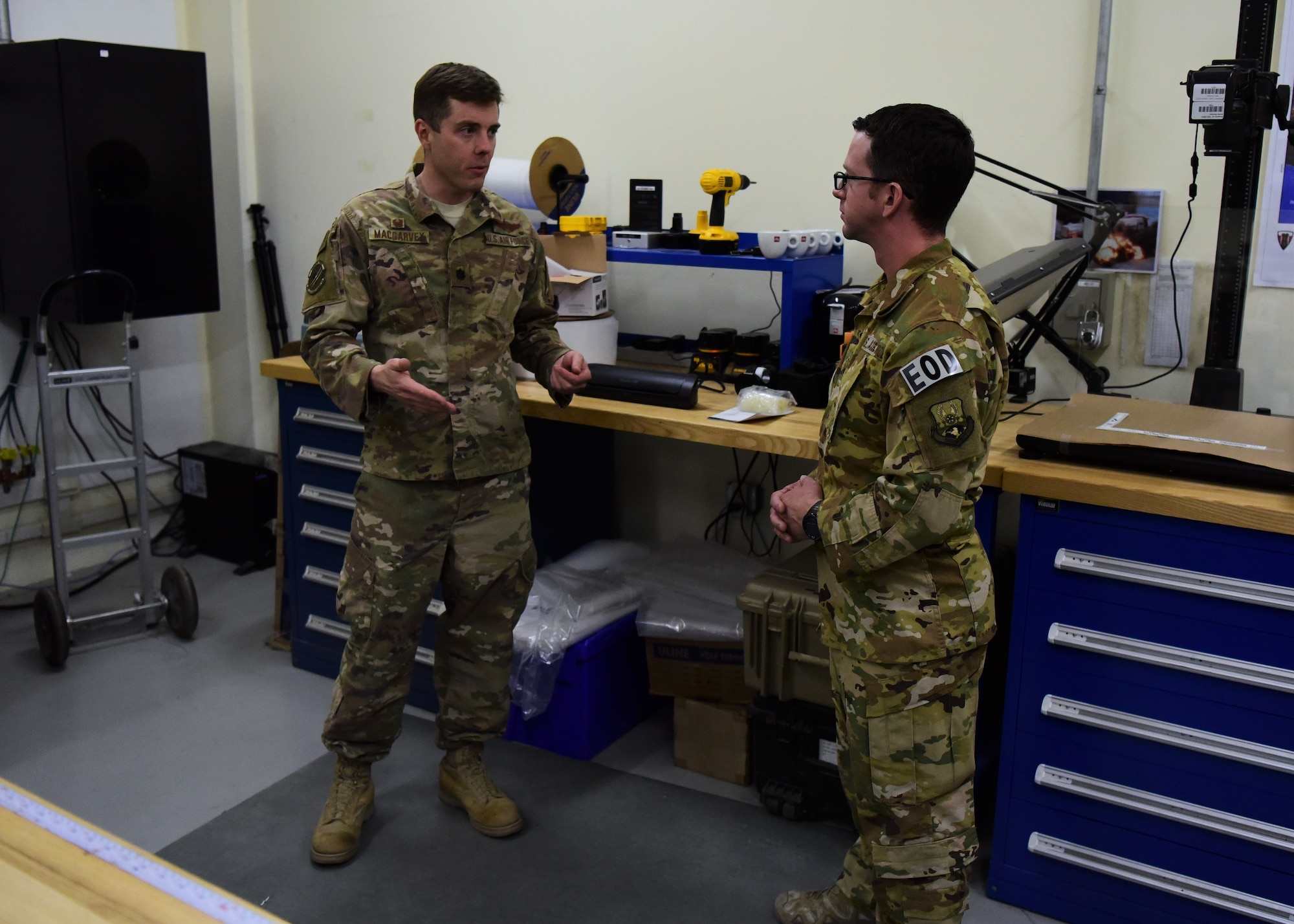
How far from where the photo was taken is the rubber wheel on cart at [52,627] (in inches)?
130

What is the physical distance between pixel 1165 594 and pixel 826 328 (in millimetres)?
1086

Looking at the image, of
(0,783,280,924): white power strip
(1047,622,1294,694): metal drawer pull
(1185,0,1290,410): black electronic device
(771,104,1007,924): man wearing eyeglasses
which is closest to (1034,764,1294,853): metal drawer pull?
(1047,622,1294,694): metal drawer pull

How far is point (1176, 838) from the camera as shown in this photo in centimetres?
208

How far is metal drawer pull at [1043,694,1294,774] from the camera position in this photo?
1954mm

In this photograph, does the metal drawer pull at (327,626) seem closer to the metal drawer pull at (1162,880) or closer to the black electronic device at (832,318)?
the black electronic device at (832,318)

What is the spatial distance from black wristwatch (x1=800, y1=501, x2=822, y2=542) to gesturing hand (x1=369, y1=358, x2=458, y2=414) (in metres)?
0.73

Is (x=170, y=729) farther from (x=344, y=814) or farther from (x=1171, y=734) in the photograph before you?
(x=1171, y=734)

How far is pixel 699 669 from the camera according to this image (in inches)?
110

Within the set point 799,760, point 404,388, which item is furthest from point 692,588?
point 404,388

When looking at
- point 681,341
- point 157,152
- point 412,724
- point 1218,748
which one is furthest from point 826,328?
point 157,152

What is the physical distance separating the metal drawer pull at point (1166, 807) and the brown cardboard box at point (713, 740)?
2.47ft

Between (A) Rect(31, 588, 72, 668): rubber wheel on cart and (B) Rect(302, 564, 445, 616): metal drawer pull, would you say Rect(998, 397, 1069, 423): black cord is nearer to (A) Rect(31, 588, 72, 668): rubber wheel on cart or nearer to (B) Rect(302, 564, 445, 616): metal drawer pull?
(B) Rect(302, 564, 445, 616): metal drawer pull

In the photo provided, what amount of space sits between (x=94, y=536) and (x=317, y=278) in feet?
5.46

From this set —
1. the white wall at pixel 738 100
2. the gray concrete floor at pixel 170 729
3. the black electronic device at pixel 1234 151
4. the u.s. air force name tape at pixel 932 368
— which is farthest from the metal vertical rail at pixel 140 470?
the black electronic device at pixel 1234 151
